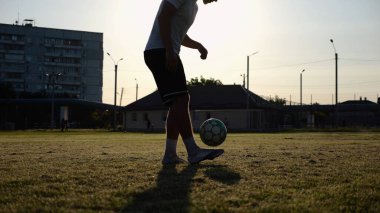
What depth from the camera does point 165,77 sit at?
18.8 ft

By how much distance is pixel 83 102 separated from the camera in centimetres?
8000

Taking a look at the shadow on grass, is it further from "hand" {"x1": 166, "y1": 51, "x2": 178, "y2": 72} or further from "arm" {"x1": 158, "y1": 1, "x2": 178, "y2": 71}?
"arm" {"x1": 158, "y1": 1, "x2": 178, "y2": 71}

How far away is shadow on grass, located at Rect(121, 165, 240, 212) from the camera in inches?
114

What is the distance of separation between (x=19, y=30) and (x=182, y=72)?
111363 millimetres

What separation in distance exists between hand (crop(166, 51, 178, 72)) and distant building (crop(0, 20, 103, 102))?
102m

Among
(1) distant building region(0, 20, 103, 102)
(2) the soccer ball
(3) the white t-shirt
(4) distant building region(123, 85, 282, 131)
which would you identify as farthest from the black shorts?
(1) distant building region(0, 20, 103, 102)

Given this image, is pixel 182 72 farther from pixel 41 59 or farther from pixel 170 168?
pixel 41 59

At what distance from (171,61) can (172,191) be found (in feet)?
7.58

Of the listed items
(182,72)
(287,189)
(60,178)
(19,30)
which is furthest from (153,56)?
(19,30)

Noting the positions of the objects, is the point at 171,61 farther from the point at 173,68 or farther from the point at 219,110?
the point at 219,110

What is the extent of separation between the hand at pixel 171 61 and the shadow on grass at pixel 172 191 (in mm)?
1105

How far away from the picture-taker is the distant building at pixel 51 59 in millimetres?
110375

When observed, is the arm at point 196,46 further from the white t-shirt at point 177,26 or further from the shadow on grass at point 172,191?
the shadow on grass at point 172,191

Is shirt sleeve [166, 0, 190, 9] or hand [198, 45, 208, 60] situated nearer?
shirt sleeve [166, 0, 190, 9]
